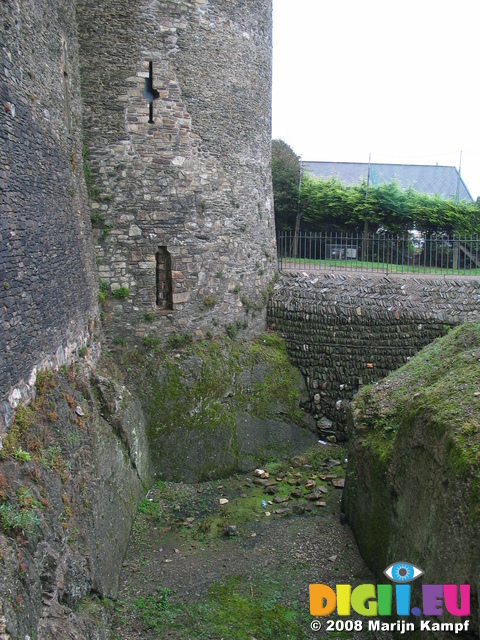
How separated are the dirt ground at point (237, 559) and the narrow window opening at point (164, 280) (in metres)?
3.41

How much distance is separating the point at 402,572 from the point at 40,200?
6370 mm

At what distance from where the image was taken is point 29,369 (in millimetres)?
6555

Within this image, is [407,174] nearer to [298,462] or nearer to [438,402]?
[298,462]

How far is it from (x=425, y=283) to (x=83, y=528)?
9340 millimetres

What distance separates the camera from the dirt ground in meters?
6.54

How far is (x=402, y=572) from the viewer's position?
6.27m

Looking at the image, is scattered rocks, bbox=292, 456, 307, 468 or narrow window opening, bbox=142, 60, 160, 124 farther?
scattered rocks, bbox=292, 456, 307, 468

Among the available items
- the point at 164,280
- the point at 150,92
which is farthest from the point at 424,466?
the point at 150,92

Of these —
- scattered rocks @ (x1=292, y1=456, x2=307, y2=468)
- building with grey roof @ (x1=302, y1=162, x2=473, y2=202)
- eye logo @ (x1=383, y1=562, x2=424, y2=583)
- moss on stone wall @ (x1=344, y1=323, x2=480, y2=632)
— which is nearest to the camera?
moss on stone wall @ (x1=344, y1=323, x2=480, y2=632)

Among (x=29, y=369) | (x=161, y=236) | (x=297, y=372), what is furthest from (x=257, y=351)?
(x=29, y=369)

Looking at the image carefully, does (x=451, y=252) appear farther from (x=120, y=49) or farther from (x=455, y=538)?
(x=455, y=538)

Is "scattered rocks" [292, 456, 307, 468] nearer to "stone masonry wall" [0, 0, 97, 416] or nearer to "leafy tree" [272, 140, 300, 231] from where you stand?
"stone masonry wall" [0, 0, 97, 416]

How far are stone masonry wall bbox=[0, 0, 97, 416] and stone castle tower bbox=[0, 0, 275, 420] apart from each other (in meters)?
0.04

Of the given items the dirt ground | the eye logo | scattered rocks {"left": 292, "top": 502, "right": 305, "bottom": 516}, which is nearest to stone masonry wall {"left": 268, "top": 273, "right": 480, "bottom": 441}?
the dirt ground
